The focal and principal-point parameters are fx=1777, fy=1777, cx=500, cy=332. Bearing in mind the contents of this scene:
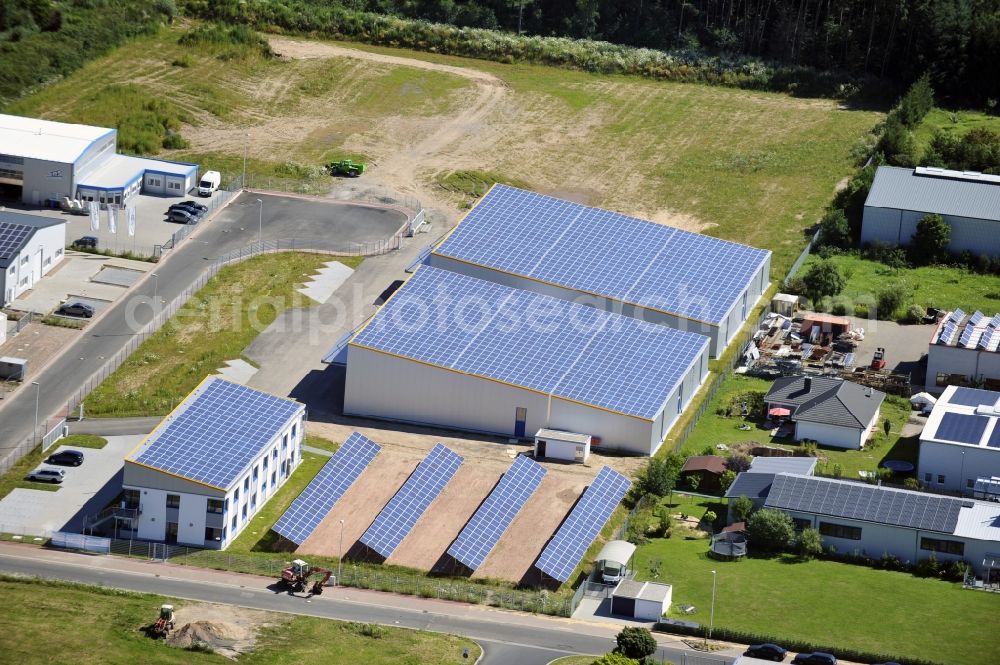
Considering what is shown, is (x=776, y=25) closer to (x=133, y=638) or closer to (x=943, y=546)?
(x=943, y=546)

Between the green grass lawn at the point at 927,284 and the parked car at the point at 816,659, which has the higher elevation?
the green grass lawn at the point at 927,284

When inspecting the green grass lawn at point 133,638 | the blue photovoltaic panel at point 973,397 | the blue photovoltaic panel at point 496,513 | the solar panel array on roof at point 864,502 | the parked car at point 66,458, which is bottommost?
the parked car at point 66,458

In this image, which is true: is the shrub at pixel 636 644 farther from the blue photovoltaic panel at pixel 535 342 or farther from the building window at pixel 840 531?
the blue photovoltaic panel at pixel 535 342

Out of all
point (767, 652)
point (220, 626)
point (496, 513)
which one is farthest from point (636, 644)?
point (220, 626)

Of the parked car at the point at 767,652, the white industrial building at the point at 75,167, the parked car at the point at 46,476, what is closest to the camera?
the parked car at the point at 767,652

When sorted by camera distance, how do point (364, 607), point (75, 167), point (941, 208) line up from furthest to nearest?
point (941, 208) → point (75, 167) → point (364, 607)

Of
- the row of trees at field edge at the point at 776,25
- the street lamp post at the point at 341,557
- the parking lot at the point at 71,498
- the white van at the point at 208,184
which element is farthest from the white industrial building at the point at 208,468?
the row of trees at field edge at the point at 776,25
